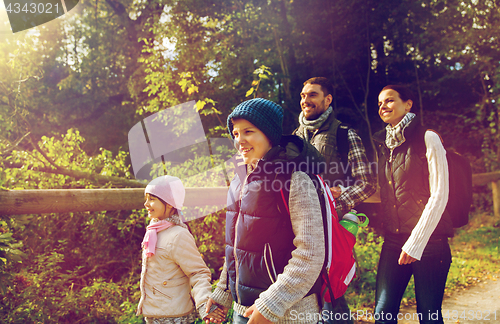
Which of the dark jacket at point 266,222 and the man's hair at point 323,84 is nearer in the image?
the dark jacket at point 266,222

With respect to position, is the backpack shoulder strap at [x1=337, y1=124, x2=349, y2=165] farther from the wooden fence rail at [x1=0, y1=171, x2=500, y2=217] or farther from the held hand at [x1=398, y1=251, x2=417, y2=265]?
the wooden fence rail at [x1=0, y1=171, x2=500, y2=217]

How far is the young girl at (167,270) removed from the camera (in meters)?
2.11

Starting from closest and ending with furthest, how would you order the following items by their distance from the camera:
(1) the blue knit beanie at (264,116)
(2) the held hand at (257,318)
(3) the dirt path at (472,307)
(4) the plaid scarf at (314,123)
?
1. (2) the held hand at (257,318)
2. (1) the blue knit beanie at (264,116)
3. (4) the plaid scarf at (314,123)
4. (3) the dirt path at (472,307)

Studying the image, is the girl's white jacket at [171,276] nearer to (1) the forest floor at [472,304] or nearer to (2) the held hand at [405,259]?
(2) the held hand at [405,259]

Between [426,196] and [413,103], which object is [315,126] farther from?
[426,196]

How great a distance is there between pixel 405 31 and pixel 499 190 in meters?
6.45

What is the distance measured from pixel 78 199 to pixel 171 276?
143 centimetres

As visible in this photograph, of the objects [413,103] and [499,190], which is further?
[499,190]

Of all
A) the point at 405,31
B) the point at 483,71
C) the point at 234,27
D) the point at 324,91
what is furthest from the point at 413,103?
the point at 405,31

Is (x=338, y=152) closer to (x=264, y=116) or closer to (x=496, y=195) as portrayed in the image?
(x=264, y=116)

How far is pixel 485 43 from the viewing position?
425 inches

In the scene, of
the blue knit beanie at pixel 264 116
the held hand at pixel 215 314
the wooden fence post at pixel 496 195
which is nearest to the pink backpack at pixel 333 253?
the blue knit beanie at pixel 264 116

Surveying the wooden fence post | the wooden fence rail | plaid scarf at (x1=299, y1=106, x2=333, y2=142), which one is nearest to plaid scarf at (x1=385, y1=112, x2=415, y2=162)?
plaid scarf at (x1=299, y1=106, x2=333, y2=142)

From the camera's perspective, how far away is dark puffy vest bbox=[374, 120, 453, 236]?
7.36 feet
